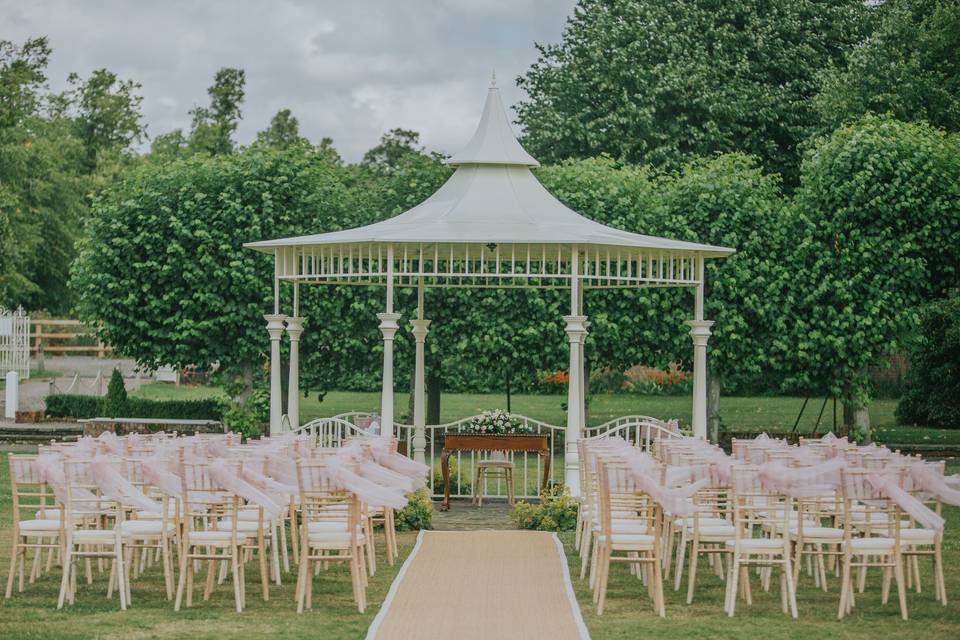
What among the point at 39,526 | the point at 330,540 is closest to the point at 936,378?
the point at 330,540

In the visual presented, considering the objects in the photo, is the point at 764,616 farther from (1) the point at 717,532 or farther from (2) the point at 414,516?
(2) the point at 414,516

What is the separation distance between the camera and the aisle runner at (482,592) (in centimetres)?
973

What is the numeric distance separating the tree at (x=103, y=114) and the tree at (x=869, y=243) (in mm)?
30498

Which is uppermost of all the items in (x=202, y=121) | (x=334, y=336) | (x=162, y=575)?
(x=202, y=121)

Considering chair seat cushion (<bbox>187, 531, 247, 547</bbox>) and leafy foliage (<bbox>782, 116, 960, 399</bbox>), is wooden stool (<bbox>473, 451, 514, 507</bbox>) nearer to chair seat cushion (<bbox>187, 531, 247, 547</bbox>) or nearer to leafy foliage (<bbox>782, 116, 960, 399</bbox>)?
leafy foliage (<bbox>782, 116, 960, 399</bbox>)

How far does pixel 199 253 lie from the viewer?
80.8 feet

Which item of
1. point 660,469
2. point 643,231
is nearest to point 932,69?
point 643,231

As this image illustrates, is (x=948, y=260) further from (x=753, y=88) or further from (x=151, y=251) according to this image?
(x=151, y=251)

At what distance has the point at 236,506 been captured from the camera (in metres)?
11.0

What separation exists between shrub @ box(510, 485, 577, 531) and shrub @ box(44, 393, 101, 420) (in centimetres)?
1519

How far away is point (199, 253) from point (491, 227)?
933 cm

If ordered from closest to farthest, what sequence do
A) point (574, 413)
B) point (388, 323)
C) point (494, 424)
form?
point (574, 413) → point (388, 323) → point (494, 424)

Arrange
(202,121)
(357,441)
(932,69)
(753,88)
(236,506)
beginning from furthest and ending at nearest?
1. (202,121)
2. (753,88)
3. (932,69)
4. (357,441)
5. (236,506)

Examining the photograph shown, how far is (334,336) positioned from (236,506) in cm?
1426
